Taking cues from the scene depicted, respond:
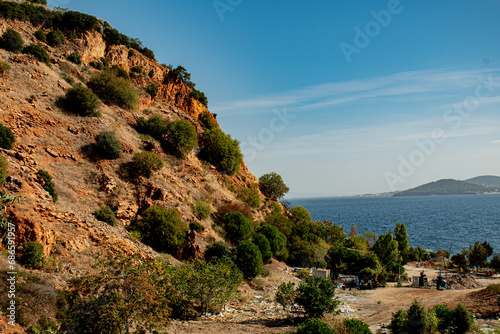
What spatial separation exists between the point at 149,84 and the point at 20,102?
19.7 meters

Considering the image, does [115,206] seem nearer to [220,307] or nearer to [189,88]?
[220,307]

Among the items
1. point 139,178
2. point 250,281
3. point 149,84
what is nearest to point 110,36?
point 149,84

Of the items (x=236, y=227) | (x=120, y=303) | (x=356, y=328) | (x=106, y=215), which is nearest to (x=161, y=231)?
(x=106, y=215)

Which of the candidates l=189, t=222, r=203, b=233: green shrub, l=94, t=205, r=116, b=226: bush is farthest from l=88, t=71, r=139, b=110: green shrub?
l=189, t=222, r=203, b=233: green shrub

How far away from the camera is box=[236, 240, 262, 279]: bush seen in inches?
907

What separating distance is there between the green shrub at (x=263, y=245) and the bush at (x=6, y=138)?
2003 cm

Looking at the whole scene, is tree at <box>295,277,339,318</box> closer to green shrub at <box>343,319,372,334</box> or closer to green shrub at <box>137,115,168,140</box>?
green shrub at <box>343,319,372,334</box>

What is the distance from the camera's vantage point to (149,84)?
40531 mm

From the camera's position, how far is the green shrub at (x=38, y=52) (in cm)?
2847

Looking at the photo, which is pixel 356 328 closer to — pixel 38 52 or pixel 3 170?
pixel 3 170

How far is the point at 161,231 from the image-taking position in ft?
70.5

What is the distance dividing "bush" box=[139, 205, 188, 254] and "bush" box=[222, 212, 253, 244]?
6.44m

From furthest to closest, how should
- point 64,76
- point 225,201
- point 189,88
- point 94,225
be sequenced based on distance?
point 189,88
point 225,201
point 64,76
point 94,225

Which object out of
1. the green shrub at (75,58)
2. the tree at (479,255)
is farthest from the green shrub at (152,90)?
the tree at (479,255)
